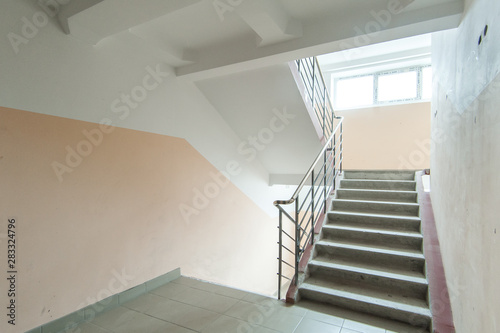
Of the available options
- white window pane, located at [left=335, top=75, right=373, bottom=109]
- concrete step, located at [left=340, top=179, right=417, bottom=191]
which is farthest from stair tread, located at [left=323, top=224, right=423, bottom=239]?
white window pane, located at [left=335, top=75, right=373, bottom=109]

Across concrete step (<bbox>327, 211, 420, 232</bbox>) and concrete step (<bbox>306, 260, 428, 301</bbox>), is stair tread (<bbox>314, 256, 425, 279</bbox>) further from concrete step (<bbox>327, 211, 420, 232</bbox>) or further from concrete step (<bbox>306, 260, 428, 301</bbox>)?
concrete step (<bbox>327, 211, 420, 232</bbox>)

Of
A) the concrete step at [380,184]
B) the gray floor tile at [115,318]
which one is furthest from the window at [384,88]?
the gray floor tile at [115,318]

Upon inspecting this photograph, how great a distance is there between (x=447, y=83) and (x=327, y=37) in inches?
43.7

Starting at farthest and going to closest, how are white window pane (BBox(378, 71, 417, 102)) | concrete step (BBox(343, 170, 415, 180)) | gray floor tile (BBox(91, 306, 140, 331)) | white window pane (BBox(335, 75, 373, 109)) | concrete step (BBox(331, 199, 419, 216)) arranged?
white window pane (BBox(335, 75, 373, 109)) < white window pane (BBox(378, 71, 417, 102)) < concrete step (BBox(343, 170, 415, 180)) < concrete step (BBox(331, 199, 419, 216)) < gray floor tile (BBox(91, 306, 140, 331))

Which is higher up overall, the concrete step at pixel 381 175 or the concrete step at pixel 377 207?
the concrete step at pixel 381 175

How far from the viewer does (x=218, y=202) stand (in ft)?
12.9

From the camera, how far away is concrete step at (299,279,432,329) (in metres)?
2.15

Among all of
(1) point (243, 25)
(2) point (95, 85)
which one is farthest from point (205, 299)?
(1) point (243, 25)

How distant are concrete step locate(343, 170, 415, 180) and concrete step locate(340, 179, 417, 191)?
0.77ft

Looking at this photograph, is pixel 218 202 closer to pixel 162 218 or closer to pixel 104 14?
pixel 162 218

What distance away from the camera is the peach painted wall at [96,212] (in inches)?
76.8

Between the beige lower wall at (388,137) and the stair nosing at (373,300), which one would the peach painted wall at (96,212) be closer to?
the stair nosing at (373,300)

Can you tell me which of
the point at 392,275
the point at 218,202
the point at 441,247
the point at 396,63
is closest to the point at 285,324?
the point at 392,275

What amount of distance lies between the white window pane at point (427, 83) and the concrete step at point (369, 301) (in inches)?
191
